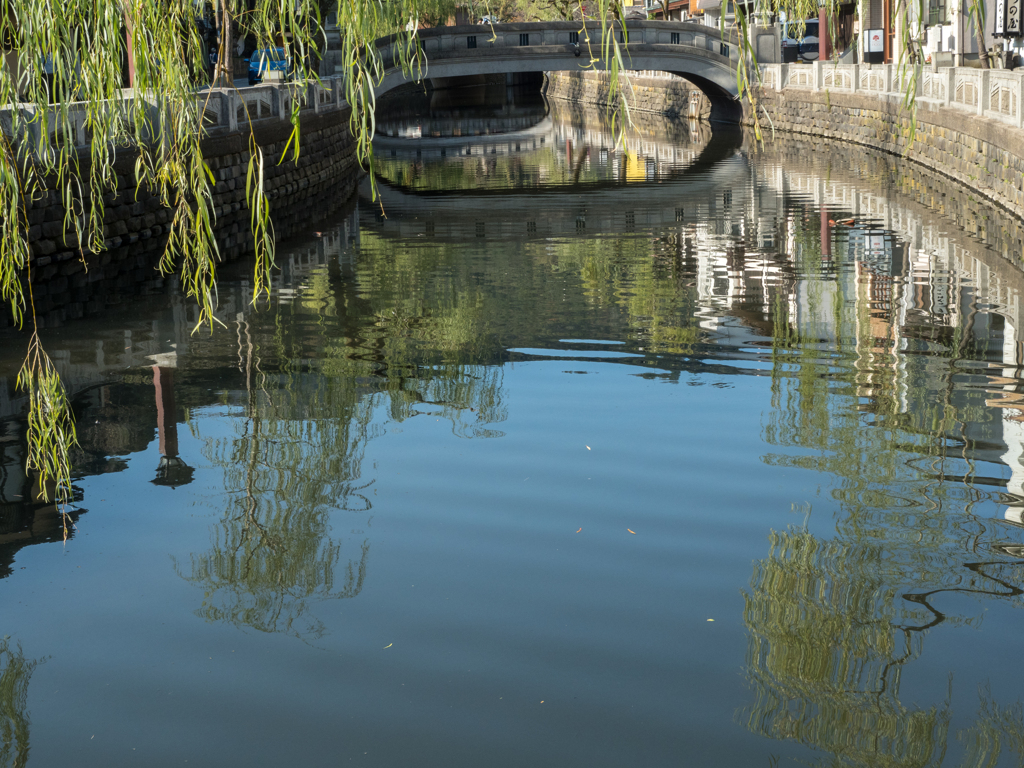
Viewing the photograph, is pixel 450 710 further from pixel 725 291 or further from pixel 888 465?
pixel 725 291

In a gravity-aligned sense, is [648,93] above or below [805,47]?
below

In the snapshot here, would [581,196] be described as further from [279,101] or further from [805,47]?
[805,47]

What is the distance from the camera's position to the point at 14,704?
4.31m

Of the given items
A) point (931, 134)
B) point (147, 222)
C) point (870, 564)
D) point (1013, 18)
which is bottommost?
point (870, 564)

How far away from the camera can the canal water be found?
4152 millimetres

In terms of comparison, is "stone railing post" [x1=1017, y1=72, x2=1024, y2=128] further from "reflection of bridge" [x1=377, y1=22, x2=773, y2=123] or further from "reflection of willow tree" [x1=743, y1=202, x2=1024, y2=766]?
"reflection of bridge" [x1=377, y1=22, x2=773, y2=123]

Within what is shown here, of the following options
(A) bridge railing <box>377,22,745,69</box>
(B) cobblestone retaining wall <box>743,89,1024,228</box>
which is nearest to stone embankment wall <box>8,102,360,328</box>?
(B) cobblestone retaining wall <box>743,89,1024,228</box>

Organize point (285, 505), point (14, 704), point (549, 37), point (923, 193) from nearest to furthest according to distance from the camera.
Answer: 1. point (14, 704)
2. point (285, 505)
3. point (923, 193)
4. point (549, 37)

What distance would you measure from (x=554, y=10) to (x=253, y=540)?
44069 mm

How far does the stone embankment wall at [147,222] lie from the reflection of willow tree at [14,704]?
3465 mm

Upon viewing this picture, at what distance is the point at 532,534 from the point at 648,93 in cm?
4144

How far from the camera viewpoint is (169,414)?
25.8 ft

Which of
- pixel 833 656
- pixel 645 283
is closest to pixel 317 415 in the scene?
pixel 833 656

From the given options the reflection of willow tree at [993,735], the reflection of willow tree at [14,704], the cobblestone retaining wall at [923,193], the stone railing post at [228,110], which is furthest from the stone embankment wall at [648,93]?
the reflection of willow tree at [993,735]
